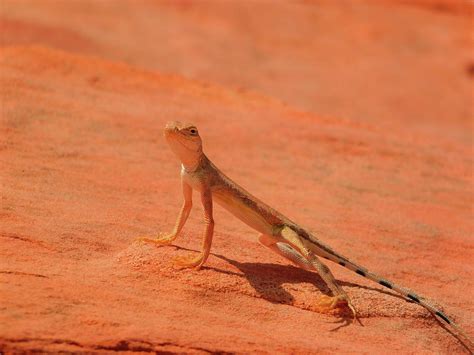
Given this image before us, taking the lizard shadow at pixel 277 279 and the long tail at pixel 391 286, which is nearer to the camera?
Result: the lizard shadow at pixel 277 279

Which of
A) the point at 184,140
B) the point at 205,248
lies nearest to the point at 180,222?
the point at 205,248

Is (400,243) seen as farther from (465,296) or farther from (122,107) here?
(122,107)

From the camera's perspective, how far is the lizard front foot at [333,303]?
6.91 m

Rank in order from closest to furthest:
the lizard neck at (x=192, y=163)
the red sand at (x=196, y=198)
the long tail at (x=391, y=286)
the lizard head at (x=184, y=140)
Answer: the red sand at (x=196, y=198) < the lizard head at (x=184, y=140) < the lizard neck at (x=192, y=163) < the long tail at (x=391, y=286)

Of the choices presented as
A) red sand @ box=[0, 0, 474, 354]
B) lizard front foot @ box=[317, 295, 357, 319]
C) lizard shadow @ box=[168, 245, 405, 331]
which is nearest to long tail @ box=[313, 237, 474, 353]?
red sand @ box=[0, 0, 474, 354]

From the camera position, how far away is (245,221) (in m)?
7.29

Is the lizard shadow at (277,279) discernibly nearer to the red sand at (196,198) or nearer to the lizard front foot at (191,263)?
the red sand at (196,198)

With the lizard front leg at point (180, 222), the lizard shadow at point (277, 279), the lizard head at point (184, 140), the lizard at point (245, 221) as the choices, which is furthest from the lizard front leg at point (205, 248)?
the lizard head at point (184, 140)

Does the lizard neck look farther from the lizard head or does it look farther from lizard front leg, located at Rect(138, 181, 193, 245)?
lizard front leg, located at Rect(138, 181, 193, 245)

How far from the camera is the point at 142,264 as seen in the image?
22.5 ft

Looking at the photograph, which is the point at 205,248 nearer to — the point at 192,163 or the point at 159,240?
the point at 159,240

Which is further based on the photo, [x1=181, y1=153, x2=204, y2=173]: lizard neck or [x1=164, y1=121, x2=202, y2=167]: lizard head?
[x1=181, y1=153, x2=204, y2=173]: lizard neck

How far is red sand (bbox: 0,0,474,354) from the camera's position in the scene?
20.4 feet

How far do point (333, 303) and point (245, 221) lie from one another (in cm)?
112
